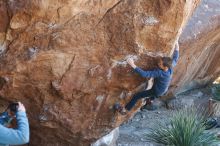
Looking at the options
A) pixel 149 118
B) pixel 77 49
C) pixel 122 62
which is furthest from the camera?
pixel 149 118

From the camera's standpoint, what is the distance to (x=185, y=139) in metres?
10.7

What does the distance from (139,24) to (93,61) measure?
1.09 metres

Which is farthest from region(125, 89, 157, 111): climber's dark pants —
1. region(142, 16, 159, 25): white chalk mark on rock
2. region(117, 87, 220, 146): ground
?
region(117, 87, 220, 146): ground

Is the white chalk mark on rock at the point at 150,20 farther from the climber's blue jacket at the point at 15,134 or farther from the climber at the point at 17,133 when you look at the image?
the climber's blue jacket at the point at 15,134

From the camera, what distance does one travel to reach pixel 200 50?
45.4 feet

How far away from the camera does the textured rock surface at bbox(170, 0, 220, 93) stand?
12.3 meters

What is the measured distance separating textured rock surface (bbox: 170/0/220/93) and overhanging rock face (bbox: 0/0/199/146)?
3850 millimetres

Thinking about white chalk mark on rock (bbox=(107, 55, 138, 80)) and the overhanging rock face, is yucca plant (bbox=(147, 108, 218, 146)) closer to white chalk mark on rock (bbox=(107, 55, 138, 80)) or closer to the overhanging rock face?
the overhanging rock face

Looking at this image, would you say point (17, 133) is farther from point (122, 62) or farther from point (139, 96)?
point (139, 96)

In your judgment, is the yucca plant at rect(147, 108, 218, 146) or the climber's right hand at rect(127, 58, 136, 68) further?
the yucca plant at rect(147, 108, 218, 146)

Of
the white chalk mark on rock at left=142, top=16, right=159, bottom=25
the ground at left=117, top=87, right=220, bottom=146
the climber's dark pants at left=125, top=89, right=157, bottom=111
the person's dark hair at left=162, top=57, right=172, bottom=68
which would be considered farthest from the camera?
the ground at left=117, top=87, right=220, bottom=146

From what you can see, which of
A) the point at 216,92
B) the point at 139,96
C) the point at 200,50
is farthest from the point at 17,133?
the point at 216,92

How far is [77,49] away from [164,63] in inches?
59.9

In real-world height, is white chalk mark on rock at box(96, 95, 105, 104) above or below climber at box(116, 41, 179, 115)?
below
